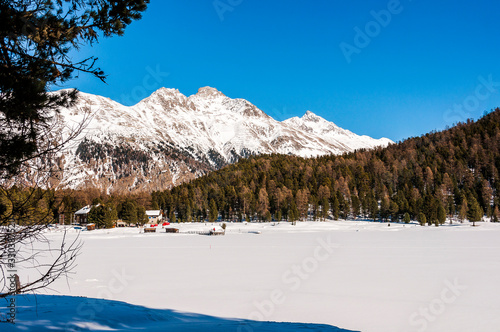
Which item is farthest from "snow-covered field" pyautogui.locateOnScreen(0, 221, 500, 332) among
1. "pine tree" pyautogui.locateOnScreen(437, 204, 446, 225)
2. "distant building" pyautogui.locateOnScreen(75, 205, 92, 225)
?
"distant building" pyautogui.locateOnScreen(75, 205, 92, 225)

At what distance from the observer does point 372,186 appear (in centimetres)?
12019

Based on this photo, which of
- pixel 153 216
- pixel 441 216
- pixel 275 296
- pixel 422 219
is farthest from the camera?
pixel 153 216

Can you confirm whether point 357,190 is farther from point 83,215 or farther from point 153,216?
point 83,215

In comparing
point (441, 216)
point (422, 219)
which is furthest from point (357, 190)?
point (441, 216)

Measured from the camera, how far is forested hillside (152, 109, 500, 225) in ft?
293

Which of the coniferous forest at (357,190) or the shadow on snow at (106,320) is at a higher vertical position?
the coniferous forest at (357,190)

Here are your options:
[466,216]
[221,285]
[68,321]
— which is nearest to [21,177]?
[68,321]

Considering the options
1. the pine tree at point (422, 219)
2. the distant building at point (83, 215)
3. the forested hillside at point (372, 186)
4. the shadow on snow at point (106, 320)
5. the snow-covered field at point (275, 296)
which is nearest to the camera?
the shadow on snow at point (106, 320)

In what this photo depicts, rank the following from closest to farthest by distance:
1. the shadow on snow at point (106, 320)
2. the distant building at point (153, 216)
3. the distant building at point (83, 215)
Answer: the shadow on snow at point (106, 320) < the distant building at point (83, 215) < the distant building at point (153, 216)

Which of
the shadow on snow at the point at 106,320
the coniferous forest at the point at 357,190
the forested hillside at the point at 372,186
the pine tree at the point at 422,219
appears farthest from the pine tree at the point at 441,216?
the shadow on snow at the point at 106,320

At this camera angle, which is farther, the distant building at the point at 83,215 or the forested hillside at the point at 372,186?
the forested hillside at the point at 372,186

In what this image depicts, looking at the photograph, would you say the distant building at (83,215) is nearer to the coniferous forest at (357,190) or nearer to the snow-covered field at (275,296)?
the coniferous forest at (357,190)

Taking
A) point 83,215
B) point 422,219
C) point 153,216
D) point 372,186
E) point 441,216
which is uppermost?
point 372,186

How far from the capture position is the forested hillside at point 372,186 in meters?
89.2
